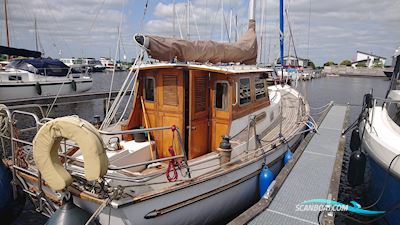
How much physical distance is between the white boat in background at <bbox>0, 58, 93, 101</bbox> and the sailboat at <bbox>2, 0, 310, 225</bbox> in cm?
1556

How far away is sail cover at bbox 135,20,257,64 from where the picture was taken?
217 inches

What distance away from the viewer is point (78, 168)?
4832 millimetres

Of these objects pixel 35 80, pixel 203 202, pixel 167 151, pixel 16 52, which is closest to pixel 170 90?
pixel 167 151

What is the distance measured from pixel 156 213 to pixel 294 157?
4.11 metres

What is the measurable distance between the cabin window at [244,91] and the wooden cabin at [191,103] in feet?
0.08

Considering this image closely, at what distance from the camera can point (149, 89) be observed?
645cm

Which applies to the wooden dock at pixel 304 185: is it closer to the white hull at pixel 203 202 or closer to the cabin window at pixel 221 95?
the white hull at pixel 203 202

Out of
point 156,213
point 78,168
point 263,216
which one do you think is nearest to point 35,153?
point 78,168

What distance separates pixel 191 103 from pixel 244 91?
168 centimetres

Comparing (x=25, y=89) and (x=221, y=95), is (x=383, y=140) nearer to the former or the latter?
(x=221, y=95)

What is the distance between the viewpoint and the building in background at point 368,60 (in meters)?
87.9

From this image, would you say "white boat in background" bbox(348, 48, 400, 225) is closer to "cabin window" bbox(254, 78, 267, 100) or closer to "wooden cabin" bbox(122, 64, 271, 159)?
"cabin window" bbox(254, 78, 267, 100)

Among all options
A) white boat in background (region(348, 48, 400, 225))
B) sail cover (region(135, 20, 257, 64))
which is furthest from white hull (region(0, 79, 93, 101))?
Answer: white boat in background (region(348, 48, 400, 225))

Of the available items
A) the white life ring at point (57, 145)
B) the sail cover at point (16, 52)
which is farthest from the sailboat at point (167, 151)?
the sail cover at point (16, 52)
